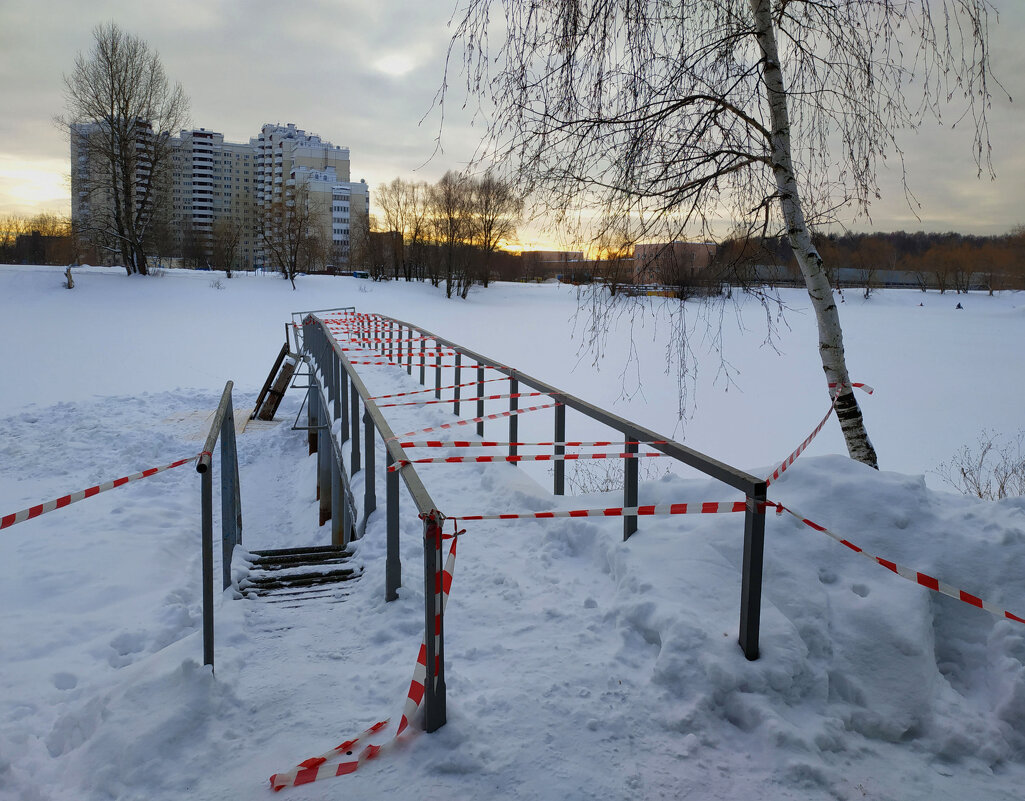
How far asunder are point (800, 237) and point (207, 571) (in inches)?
168

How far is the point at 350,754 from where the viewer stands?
2.54 metres

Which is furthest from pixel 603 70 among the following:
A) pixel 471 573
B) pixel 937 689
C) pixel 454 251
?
pixel 454 251

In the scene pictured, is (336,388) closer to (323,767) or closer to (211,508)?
(211,508)

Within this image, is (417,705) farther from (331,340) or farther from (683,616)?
(331,340)

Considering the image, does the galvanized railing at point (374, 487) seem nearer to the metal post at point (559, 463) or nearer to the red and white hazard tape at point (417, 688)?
the red and white hazard tape at point (417, 688)

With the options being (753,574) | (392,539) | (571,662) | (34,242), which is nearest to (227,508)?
(392,539)

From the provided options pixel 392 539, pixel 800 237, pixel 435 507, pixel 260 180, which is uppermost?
pixel 260 180

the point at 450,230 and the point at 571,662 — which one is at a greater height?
the point at 450,230

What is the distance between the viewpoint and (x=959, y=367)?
29.1 m

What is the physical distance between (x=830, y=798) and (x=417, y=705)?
139cm

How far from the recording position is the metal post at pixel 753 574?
3.00 m

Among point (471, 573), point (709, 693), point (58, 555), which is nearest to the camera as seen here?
point (709, 693)

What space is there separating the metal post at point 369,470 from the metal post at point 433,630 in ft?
8.63

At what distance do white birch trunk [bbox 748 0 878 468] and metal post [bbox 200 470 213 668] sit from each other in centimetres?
389
